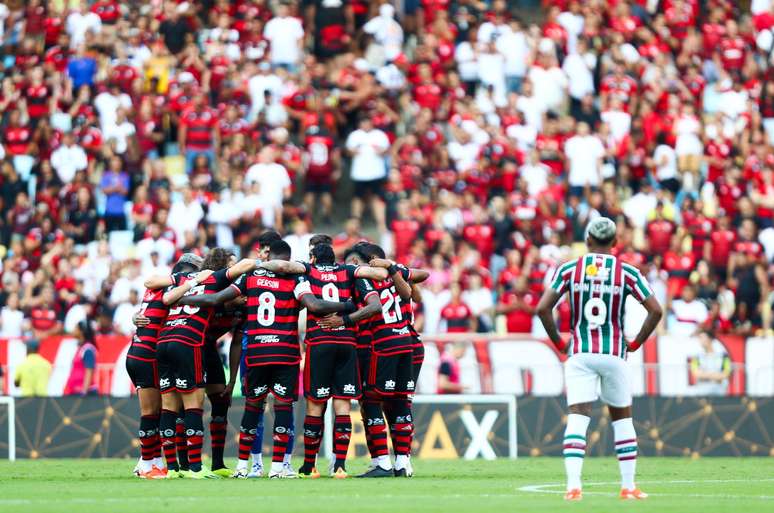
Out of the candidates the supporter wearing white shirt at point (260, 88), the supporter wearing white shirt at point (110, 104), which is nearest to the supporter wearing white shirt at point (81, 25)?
the supporter wearing white shirt at point (110, 104)

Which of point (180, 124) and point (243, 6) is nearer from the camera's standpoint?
point (180, 124)

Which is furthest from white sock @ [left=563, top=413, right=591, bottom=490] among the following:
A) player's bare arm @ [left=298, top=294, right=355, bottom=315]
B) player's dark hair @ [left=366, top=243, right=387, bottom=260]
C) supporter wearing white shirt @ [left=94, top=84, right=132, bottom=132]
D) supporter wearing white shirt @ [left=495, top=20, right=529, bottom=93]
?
supporter wearing white shirt @ [left=94, top=84, right=132, bottom=132]

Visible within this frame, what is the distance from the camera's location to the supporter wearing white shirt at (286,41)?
3219cm

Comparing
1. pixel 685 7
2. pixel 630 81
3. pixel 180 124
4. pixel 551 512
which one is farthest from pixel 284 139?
pixel 551 512

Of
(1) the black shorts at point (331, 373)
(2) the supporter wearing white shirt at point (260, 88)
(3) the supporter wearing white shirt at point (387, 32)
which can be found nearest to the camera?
(1) the black shorts at point (331, 373)

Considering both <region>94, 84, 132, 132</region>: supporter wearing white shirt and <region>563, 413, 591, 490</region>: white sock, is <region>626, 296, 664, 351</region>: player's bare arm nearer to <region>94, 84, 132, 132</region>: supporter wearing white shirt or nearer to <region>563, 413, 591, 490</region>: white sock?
<region>563, 413, 591, 490</region>: white sock

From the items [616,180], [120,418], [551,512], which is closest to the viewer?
[551,512]

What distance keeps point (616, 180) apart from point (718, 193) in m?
1.85

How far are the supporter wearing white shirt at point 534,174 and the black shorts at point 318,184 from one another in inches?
142

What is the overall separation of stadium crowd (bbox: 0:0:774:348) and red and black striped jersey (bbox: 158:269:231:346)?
10.1 m

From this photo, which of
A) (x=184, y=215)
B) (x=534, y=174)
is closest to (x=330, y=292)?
(x=184, y=215)

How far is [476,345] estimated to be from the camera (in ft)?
82.2

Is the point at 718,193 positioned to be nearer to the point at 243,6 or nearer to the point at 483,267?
the point at 483,267

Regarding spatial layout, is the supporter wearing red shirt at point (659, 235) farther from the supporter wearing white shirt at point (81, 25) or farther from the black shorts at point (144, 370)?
the black shorts at point (144, 370)
